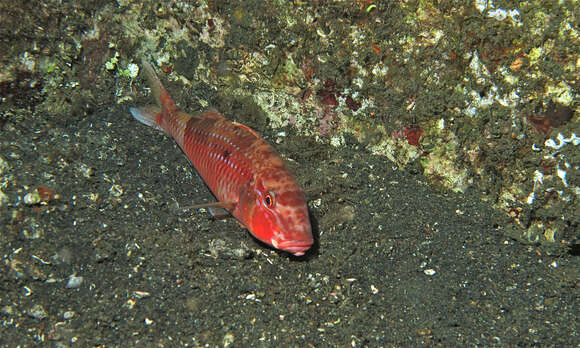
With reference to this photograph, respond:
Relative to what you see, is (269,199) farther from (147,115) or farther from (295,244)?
(147,115)

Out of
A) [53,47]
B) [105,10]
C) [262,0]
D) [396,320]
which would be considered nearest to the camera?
[396,320]

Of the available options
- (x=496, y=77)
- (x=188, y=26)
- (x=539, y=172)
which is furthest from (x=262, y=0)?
(x=539, y=172)

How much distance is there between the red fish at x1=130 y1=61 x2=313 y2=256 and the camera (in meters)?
2.68

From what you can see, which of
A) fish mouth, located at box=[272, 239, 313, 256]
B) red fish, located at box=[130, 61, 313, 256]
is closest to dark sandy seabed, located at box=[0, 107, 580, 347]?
red fish, located at box=[130, 61, 313, 256]

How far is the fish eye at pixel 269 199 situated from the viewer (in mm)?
2752

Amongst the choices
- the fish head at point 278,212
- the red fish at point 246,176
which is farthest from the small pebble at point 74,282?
the fish head at point 278,212

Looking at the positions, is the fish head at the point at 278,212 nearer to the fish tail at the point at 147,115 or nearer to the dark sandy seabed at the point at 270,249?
the dark sandy seabed at the point at 270,249

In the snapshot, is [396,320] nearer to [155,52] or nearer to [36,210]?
[36,210]

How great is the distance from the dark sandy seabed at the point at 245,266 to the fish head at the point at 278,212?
0.45 m

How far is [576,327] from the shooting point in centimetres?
281

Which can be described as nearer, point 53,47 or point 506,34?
point 506,34

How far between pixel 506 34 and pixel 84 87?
4.77 m

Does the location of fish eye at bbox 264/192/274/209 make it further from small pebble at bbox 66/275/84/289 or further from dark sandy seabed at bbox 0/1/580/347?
small pebble at bbox 66/275/84/289

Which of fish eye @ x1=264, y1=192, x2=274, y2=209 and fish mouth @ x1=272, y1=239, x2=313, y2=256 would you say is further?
fish eye @ x1=264, y1=192, x2=274, y2=209
